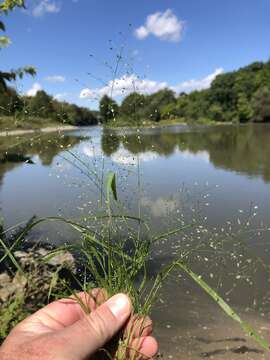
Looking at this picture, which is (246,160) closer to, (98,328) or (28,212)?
(28,212)

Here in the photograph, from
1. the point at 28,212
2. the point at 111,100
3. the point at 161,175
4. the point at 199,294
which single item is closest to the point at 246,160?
the point at 161,175

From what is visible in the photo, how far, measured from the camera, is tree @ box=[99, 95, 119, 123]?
9.86ft

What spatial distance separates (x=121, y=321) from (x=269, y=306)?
15.4ft

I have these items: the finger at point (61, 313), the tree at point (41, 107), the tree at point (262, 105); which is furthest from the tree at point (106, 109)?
the tree at point (262, 105)

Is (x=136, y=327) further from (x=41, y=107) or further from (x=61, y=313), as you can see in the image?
(x=41, y=107)

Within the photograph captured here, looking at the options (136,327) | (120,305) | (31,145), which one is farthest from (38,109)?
(136,327)

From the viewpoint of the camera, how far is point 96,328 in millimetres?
2176

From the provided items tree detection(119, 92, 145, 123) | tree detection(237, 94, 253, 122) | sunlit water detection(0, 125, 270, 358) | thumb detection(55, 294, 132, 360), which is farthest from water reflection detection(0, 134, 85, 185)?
tree detection(237, 94, 253, 122)

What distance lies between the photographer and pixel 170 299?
6551 millimetres

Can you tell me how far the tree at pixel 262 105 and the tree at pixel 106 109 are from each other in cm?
9220

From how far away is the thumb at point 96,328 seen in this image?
6.60 ft

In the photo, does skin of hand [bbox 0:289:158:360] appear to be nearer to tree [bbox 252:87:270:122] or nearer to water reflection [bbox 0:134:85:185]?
water reflection [bbox 0:134:85:185]

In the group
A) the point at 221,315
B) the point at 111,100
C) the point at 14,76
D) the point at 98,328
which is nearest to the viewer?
the point at 98,328

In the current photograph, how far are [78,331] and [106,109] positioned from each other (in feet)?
6.37
